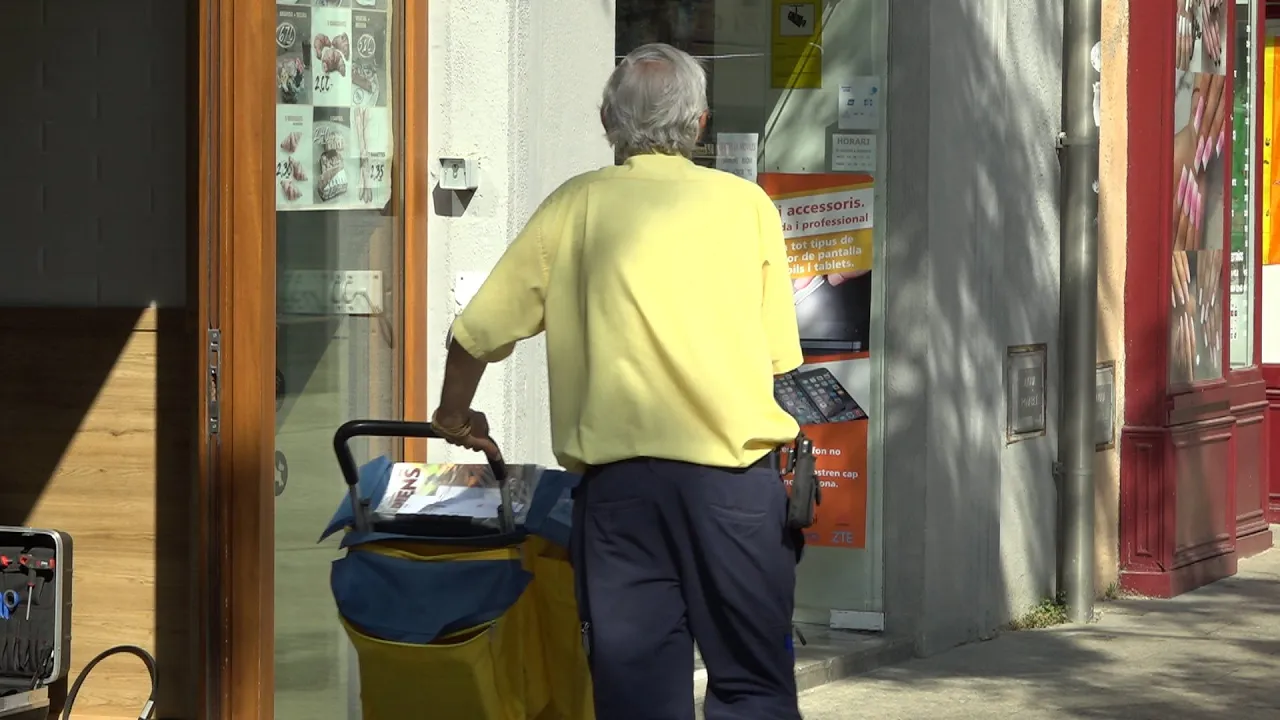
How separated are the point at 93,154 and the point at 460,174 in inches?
52.0

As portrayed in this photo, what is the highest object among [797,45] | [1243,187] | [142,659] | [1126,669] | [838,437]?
[797,45]

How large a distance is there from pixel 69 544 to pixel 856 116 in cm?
371

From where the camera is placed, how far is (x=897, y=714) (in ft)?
23.5

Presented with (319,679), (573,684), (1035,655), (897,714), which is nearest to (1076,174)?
(1035,655)

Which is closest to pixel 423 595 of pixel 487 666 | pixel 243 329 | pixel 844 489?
pixel 487 666

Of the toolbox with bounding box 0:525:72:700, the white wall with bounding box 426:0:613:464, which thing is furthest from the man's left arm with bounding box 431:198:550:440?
the toolbox with bounding box 0:525:72:700

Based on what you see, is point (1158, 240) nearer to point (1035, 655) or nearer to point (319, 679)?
point (1035, 655)

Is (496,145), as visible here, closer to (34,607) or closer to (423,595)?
(34,607)

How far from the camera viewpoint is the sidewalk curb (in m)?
7.47

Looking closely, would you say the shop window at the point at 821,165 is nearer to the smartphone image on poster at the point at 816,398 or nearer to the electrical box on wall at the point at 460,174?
the smartphone image on poster at the point at 816,398

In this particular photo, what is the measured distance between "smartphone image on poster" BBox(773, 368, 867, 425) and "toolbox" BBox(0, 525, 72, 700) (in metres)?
3.23

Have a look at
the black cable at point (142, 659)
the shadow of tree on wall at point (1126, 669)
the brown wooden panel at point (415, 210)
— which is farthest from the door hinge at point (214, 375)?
the shadow of tree on wall at point (1126, 669)

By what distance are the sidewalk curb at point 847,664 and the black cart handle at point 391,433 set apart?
117 inches

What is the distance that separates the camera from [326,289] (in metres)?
6.04
